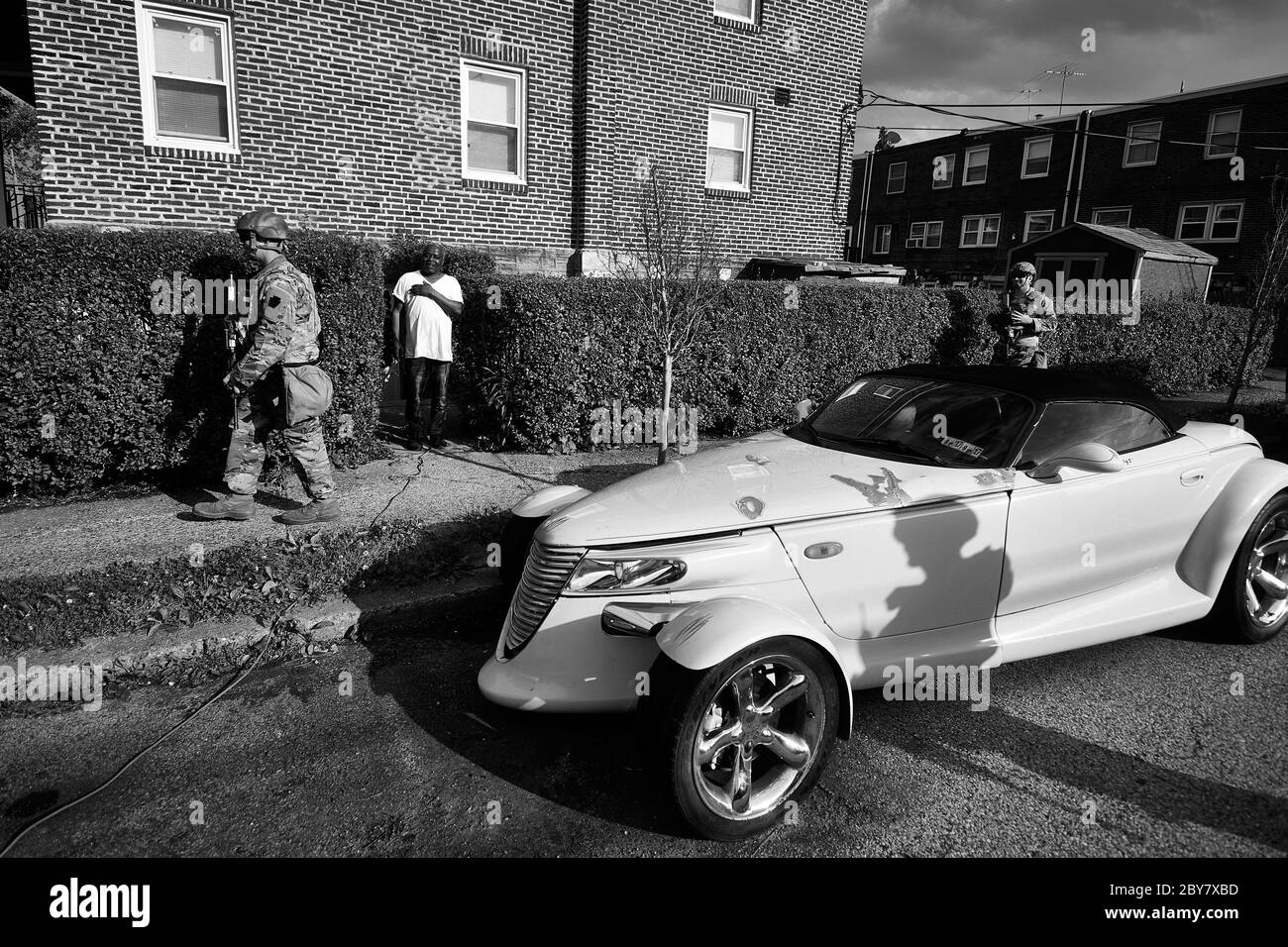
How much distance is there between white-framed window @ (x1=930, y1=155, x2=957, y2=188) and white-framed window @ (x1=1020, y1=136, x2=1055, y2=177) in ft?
13.4

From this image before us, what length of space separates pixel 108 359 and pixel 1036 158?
3876cm

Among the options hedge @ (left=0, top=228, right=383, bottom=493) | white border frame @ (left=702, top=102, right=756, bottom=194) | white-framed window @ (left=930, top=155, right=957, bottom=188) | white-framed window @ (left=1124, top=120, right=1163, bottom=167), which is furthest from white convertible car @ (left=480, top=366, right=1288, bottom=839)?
white-framed window @ (left=930, top=155, right=957, bottom=188)

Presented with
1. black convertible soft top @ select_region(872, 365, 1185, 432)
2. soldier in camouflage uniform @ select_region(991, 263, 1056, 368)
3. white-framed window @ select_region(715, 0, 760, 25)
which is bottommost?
black convertible soft top @ select_region(872, 365, 1185, 432)

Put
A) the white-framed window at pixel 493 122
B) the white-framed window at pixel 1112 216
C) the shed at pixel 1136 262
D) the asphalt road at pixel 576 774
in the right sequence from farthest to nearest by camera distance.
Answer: the white-framed window at pixel 1112 216 < the shed at pixel 1136 262 < the white-framed window at pixel 493 122 < the asphalt road at pixel 576 774

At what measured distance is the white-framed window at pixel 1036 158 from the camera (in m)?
35.2

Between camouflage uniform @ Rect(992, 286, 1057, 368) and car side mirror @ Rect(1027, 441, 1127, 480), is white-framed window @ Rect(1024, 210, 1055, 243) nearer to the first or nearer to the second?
camouflage uniform @ Rect(992, 286, 1057, 368)

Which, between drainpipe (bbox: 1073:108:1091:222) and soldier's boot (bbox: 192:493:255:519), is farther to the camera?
drainpipe (bbox: 1073:108:1091:222)

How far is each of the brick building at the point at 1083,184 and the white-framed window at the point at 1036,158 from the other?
0.21ft

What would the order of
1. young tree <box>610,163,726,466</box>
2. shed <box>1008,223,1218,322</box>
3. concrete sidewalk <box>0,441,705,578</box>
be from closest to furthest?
concrete sidewalk <box>0,441,705,578</box>, young tree <box>610,163,726,466</box>, shed <box>1008,223,1218,322</box>

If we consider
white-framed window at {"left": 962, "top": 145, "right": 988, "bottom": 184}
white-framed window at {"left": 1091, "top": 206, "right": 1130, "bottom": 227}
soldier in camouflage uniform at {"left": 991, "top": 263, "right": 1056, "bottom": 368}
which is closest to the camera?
soldier in camouflage uniform at {"left": 991, "top": 263, "right": 1056, "bottom": 368}

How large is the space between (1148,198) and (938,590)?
35.4 m

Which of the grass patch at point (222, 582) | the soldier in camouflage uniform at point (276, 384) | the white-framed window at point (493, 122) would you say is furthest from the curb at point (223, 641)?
the white-framed window at point (493, 122)

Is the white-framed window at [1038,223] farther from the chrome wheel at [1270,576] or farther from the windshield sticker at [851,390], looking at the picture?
the windshield sticker at [851,390]

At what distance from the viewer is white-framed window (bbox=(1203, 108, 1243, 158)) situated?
94.1 feet
